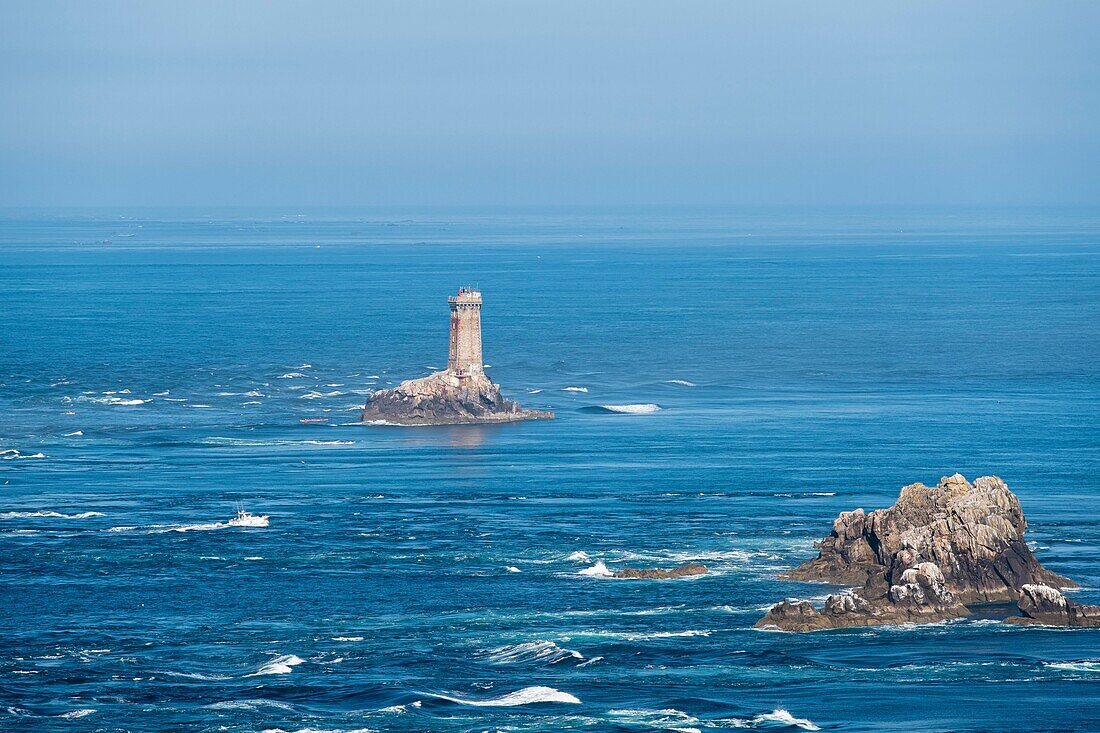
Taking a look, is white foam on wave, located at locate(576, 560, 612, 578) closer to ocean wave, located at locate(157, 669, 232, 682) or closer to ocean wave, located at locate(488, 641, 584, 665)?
ocean wave, located at locate(488, 641, 584, 665)

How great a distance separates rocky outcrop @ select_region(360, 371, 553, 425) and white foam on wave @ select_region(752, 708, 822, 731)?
98060mm

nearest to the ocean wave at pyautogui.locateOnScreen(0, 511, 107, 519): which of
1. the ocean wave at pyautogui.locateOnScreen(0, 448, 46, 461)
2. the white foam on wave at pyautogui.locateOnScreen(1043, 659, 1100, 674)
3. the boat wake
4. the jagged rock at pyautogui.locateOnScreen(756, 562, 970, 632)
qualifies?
the ocean wave at pyautogui.locateOnScreen(0, 448, 46, 461)

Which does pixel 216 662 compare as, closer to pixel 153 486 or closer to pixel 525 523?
pixel 525 523

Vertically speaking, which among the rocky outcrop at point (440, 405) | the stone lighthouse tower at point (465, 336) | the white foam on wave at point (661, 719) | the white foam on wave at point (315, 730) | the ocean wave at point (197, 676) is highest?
the stone lighthouse tower at point (465, 336)

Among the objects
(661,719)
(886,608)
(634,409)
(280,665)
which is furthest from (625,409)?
(661,719)

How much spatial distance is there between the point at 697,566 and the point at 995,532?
18.0 metres

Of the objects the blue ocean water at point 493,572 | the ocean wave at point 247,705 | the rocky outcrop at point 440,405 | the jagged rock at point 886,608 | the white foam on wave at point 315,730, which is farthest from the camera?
the rocky outcrop at point 440,405

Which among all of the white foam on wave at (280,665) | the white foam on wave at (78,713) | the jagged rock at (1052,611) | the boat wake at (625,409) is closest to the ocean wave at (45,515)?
the white foam on wave at (280,665)

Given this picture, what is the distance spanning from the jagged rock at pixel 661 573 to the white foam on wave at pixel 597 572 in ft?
2.13

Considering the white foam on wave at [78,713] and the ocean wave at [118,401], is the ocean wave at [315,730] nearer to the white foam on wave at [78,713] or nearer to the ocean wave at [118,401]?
the white foam on wave at [78,713]

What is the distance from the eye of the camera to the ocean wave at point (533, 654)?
92.1 meters

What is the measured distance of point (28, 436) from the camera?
172 m

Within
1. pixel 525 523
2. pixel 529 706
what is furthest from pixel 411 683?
pixel 525 523

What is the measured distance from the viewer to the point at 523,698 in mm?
85688
